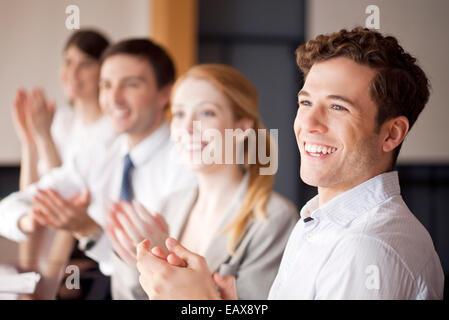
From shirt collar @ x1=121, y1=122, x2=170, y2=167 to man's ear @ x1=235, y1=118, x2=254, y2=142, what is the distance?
0.74ft

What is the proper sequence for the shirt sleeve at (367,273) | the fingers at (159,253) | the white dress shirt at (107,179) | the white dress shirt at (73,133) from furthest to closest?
the white dress shirt at (73,133)
the white dress shirt at (107,179)
the fingers at (159,253)
the shirt sleeve at (367,273)

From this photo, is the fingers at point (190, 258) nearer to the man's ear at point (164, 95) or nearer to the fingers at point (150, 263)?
the fingers at point (150, 263)

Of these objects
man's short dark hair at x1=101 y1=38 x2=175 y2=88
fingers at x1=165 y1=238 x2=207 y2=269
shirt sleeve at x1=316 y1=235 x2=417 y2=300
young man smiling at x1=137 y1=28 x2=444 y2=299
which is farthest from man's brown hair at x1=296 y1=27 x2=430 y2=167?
man's short dark hair at x1=101 y1=38 x2=175 y2=88

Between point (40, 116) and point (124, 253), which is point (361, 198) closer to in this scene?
point (124, 253)

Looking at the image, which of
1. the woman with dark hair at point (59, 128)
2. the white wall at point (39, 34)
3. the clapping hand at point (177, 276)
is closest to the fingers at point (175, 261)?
the clapping hand at point (177, 276)

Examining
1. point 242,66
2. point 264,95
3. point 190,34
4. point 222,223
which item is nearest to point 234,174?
point 222,223

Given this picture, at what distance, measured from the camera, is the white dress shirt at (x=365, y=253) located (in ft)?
1.60

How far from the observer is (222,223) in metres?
0.79

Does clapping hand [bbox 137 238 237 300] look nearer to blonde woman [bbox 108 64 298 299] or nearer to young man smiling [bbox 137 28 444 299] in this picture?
young man smiling [bbox 137 28 444 299]

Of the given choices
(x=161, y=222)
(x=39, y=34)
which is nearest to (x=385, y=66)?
(x=161, y=222)

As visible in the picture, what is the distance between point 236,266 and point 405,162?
0.90ft

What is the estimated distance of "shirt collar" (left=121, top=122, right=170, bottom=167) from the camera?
1008mm

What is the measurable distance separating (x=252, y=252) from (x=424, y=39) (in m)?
0.35

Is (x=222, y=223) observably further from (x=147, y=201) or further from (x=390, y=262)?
(x=390, y=262)
